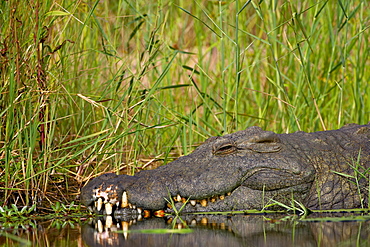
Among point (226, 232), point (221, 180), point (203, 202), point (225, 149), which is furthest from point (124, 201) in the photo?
point (226, 232)

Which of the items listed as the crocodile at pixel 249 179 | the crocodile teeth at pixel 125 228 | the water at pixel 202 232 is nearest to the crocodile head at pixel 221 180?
the crocodile at pixel 249 179

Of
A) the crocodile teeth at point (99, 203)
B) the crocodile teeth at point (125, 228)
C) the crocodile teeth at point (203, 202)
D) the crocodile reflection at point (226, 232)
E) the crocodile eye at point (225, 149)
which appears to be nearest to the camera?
the crocodile reflection at point (226, 232)

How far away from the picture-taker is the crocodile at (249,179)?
4.14 metres

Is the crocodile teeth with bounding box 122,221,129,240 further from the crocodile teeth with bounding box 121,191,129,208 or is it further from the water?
the crocodile teeth with bounding box 121,191,129,208

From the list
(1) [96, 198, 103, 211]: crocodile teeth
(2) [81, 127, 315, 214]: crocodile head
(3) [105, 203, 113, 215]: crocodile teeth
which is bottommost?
(3) [105, 203, 113, 215]: crocodile teeth

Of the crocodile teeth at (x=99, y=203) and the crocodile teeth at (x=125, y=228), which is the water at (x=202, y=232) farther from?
the crocodile teeth at (x=99, y=203)

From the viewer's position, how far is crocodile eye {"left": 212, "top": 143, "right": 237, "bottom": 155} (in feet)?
14.8

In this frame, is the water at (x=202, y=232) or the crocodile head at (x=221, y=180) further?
the crocodile head at (x=221, y=180)

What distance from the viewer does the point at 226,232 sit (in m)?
3.35

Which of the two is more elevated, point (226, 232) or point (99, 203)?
point (99, 203)

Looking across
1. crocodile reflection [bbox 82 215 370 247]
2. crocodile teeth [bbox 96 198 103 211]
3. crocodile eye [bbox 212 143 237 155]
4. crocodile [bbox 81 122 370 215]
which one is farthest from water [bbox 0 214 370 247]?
crocodile eye [bbox 212 143 237 155]

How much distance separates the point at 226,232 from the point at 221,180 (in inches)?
37.9

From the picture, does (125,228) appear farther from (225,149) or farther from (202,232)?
(225,149)

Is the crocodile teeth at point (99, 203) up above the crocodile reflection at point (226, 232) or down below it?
above
